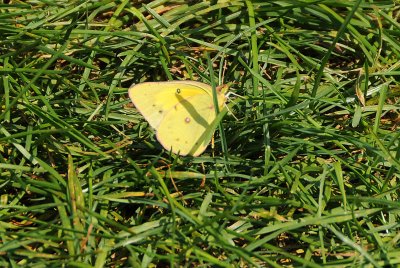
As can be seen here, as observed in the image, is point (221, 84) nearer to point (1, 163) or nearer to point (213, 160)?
point (213, 160)

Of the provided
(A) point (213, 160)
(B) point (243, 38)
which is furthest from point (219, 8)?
(A) point (213, 160)

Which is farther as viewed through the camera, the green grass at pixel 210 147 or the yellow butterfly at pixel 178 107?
the yellow butterfly at pixel 178 107

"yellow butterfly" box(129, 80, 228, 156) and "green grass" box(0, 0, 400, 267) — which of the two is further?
"yellow butterfly" box(129, 80, 228, 156)

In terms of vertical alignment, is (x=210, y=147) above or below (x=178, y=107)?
below
